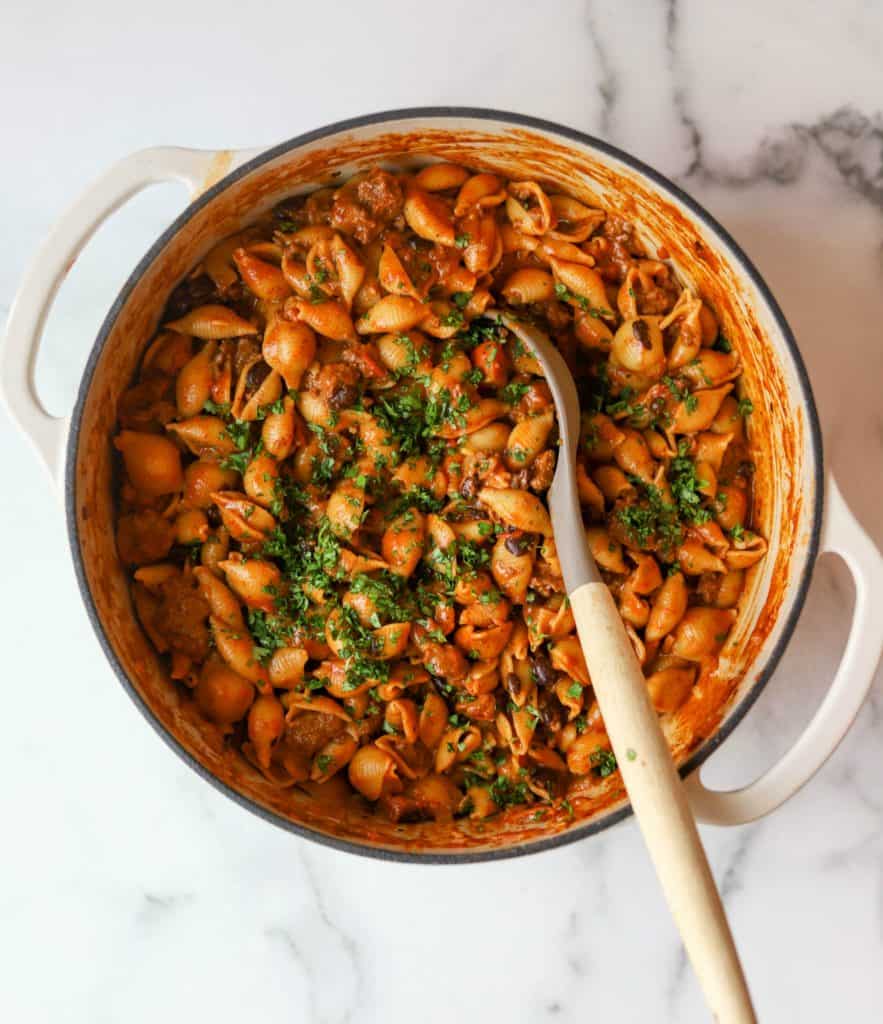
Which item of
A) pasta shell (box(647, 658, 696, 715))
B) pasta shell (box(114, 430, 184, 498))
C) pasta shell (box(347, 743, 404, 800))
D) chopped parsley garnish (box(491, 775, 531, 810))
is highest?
pasta shell (box(114, 430, 184, 498))

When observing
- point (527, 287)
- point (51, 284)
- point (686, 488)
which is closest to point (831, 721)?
point (686, 488)

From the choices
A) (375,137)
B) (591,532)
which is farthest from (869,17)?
(591,532)

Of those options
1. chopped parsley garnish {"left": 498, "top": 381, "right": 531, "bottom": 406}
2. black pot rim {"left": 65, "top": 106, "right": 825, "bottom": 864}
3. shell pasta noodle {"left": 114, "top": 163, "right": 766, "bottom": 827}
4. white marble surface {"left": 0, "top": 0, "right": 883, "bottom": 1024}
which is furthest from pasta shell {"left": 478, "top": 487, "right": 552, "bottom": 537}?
white marble surface {"left": 0, "top": 0, "right": 883, "bottom": 1024}

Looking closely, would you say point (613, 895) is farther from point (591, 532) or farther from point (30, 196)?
point (30, 196)

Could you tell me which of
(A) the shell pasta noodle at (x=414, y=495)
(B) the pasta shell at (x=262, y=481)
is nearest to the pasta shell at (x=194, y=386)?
(A) the shell pasta noodle at (x=414, y=495)

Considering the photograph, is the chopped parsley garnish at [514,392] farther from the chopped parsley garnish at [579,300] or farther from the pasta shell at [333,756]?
the pasta shell at [333,756]

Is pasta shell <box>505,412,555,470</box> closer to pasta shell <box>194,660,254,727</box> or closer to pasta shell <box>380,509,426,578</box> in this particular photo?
pasta shell <box>380,509,426,578</box>
